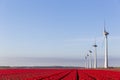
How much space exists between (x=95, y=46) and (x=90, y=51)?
33499 millimetres

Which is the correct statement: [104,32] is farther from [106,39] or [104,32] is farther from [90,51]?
[90,51]

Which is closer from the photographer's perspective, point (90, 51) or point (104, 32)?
point (104, 32)

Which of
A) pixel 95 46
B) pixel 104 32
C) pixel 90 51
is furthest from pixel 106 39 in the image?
pixel 90 51

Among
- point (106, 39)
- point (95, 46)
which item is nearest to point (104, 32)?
point (106, 39)

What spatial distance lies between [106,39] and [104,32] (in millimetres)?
5811

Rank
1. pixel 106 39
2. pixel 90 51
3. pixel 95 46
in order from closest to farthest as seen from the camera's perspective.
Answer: pixel 106 39, pixel 95 46, pixel 90 51

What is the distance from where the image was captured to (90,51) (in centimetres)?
17162

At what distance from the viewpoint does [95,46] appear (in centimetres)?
13825

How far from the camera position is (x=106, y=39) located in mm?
108312

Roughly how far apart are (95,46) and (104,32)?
81.7ft

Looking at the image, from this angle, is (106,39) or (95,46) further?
(95,46)

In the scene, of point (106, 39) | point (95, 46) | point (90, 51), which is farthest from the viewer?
point (90, 51)

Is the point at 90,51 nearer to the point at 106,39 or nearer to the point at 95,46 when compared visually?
the point at 95,46

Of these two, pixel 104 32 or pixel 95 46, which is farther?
pixel 95 46
